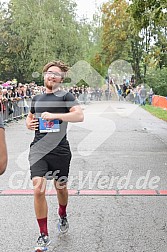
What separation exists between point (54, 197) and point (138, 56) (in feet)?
151

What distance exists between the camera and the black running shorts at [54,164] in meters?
4.34

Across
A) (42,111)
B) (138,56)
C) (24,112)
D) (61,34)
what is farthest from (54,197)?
(138,56)

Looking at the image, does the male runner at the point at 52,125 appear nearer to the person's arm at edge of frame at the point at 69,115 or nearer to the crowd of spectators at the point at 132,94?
the person's arm at edge of frame at the point at 69,115

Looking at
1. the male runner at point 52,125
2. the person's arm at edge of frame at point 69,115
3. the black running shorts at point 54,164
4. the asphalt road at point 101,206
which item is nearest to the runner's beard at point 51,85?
the male runner at point 52,125

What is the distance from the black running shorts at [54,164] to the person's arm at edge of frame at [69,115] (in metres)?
0.32

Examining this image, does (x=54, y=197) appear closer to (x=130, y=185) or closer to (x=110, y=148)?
(x=130, y=185)

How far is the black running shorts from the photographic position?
171 inches

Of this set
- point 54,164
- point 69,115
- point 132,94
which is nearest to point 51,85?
point 69,115

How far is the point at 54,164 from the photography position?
14.5 ft

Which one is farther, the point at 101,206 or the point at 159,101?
the point at 159,101

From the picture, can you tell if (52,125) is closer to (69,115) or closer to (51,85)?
(69,115)

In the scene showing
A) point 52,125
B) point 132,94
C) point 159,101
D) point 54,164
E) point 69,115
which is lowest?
point 132,94

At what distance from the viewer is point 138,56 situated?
50.8m

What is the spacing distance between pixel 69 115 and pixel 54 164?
1.72 ft
